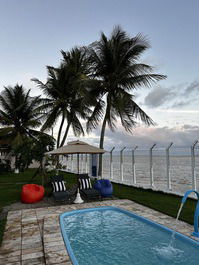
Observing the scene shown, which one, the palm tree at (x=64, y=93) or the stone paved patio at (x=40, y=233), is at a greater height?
the palm tree at (x=64, y=93)

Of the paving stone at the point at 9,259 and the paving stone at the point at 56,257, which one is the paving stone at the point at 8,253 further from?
the paving stone at the point at 56,257

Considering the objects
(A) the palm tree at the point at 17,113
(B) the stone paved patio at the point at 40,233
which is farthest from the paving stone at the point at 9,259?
(A) the palm tree at the point at 17,113

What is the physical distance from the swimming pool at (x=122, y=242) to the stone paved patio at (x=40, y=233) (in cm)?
22

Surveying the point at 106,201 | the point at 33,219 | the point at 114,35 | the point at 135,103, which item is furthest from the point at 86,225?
the point at 114,35

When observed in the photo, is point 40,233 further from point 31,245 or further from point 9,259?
point 9,259

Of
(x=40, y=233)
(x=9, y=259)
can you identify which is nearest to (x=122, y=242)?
(x=40, y=233)

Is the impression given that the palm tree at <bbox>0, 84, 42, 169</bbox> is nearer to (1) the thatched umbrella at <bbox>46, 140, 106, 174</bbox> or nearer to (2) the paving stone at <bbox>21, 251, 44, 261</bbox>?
(1) the thatched umbrella at <bbox>46, 140, 106, 174</bbox>

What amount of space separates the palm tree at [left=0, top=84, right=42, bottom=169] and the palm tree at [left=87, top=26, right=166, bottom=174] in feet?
33.4

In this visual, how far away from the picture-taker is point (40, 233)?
14.7 feet

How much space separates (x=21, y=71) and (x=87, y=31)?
4.29 metres

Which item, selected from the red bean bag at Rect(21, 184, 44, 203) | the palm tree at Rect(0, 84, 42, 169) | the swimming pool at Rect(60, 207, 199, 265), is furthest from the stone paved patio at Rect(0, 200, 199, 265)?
the palm tree at Rect(0, 84, 42, 169)

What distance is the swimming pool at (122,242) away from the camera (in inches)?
148

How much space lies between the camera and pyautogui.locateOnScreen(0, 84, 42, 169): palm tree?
20.2 m

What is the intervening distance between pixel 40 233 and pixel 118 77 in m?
9.23
